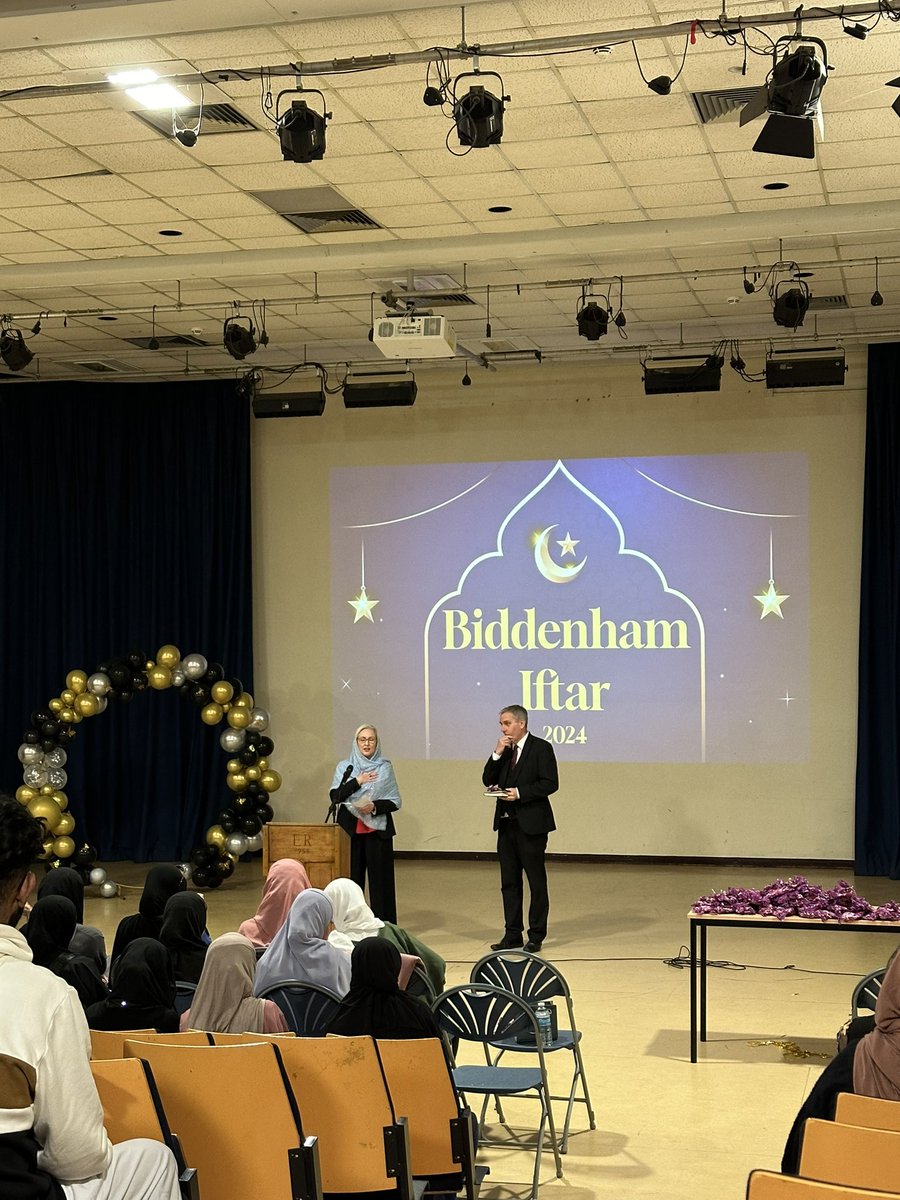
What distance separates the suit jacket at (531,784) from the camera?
880 centimetres

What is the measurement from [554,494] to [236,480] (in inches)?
114

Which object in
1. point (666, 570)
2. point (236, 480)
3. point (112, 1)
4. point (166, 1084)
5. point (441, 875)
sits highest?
point (112, 1)

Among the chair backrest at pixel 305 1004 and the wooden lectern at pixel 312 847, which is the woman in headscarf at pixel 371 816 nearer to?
the wooden lectern at pixel 312 847

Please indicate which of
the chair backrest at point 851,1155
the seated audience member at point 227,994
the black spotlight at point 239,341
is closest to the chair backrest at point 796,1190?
the chair backrest at point 851,1155

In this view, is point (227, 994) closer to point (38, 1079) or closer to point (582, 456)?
point (38, 1079)

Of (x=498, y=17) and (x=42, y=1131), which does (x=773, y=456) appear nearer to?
(x=498, y=17)

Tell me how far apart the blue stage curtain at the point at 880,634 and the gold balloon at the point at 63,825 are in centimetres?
623

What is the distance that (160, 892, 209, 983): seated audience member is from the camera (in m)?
5.48

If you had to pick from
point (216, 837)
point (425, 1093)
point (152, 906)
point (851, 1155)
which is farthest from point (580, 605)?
point (851, 1155)

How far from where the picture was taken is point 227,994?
4.41m

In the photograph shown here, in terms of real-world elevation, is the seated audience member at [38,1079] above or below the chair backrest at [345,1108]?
above

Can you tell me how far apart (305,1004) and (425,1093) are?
3.90ft

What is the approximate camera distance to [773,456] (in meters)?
11.7

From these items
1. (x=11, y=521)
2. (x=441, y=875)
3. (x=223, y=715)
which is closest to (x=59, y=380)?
(x=11, y=521)
